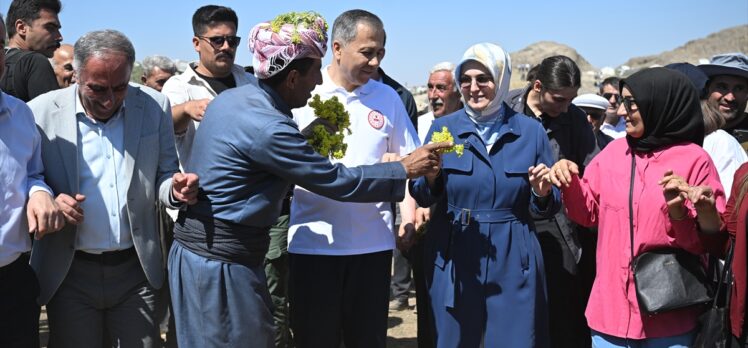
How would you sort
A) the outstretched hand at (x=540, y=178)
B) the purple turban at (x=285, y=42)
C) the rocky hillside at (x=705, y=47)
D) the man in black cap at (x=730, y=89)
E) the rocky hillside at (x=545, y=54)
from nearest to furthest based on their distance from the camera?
the purple turban at (x=285, y=42), the outstretched hand at (x=540, y=178), the man in black cap at (x=730, y=89), the rocky hillside at (x=545, y=54), the rocky hillside at (x=705, y=47)

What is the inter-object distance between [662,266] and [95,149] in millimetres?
2995

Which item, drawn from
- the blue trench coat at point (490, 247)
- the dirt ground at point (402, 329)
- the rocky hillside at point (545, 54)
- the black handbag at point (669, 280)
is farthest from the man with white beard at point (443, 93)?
the rocky hillside at point (545, 54)

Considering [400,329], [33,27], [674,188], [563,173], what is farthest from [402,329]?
[674,188]

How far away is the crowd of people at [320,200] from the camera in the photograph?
3.55m

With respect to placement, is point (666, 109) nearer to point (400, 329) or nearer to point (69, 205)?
point (69, 205)

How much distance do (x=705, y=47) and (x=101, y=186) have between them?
136ft

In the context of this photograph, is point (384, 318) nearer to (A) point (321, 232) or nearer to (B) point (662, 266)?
(A) point (321, 232)

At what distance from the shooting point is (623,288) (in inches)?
153

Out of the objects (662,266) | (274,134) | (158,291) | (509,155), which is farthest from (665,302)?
(158,291)

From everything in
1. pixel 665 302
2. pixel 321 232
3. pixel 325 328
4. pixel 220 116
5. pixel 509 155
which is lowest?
pixel 325 328

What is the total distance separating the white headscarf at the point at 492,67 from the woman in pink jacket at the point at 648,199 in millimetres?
785

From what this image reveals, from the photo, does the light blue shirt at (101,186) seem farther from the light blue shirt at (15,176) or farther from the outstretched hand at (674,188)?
the outstretched hand at (674,188)

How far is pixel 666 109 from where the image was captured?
12.5ft

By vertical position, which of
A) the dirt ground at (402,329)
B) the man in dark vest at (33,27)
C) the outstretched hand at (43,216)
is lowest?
the dirt ground at (402,329)
